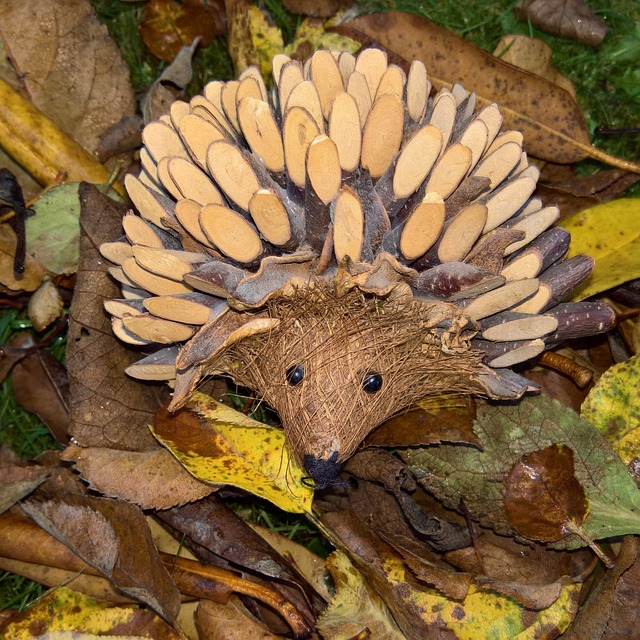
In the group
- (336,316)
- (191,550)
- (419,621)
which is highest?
(336,316)

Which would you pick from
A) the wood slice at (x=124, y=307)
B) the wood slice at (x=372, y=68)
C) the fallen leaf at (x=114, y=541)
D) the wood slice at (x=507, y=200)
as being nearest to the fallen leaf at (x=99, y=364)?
the fallen leaf at (x=114, y=541)

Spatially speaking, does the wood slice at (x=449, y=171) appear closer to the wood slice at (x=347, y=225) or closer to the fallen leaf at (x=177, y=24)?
the wood slice at (x=347, y=225)

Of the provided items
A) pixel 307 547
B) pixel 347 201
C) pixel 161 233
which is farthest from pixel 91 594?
pixel 347 201

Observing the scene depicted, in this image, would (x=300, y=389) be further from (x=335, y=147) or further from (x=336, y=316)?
(x=335, y=147)

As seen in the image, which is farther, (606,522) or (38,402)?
(38,402)

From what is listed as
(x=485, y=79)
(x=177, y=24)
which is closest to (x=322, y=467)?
(x=485, y=79)

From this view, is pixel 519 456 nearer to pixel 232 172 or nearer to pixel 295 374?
pixel 295 374

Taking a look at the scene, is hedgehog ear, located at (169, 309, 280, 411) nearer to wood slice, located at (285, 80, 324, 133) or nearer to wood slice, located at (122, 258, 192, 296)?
wood slice, located at (122, 258, 192, 296)
